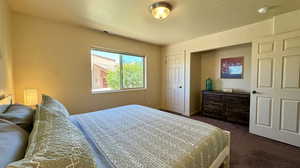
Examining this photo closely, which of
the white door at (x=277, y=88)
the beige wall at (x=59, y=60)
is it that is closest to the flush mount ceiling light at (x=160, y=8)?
the beige wall at (x=59, y=60)

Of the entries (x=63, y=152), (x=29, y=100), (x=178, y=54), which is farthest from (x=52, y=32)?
(x=178, y=54)

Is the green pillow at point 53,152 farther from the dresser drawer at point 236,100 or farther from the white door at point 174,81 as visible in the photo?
the white door at point 174,81

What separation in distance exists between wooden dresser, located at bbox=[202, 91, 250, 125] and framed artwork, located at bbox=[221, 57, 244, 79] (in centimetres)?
64

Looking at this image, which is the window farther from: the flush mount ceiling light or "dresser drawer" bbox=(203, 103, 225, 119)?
"dresser drawer" bbox=(203, 103, 225, 119)

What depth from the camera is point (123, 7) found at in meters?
1.99

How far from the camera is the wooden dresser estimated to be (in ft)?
9.76

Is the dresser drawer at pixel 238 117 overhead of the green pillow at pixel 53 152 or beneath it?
beneath

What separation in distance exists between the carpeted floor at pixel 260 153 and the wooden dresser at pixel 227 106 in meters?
0.59

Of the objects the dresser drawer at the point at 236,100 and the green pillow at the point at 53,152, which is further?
the dresser drawer at the point at 236,100

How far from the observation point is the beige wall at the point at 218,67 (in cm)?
329

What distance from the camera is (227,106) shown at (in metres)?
3.25

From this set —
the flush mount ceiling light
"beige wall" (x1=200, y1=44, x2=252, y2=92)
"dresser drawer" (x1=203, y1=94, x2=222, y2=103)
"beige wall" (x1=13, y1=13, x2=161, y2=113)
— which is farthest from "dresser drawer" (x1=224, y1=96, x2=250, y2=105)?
"beige wall" (x1=13, y1=13, x2=161, y2=113)

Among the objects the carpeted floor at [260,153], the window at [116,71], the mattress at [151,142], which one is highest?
the window at [116,71]

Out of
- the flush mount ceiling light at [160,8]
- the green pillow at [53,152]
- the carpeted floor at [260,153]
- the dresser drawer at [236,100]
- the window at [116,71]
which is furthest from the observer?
the window at [116,71]
